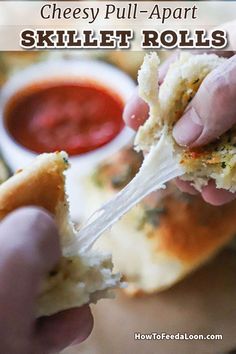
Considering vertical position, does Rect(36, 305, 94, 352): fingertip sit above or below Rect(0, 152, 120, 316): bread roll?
below

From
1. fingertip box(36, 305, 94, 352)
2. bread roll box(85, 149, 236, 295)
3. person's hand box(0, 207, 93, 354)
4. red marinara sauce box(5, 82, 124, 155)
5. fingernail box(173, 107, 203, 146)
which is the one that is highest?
red marinara sauce box(5, 82, 124, 155)

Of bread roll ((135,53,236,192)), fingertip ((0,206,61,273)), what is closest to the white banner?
bread roll ((135,53,236,192))

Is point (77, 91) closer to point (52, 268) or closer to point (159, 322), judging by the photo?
point (159, 322)

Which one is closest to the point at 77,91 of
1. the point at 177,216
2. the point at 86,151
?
the point at 86,151

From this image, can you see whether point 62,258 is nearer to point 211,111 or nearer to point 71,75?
point 211,111

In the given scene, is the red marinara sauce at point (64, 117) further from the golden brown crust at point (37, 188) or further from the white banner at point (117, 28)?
the golden brown crust at point (37, 188)

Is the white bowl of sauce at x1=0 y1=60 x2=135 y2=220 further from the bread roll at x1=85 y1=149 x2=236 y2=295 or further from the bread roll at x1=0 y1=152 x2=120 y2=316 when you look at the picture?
the bread roll at x1=0 y1=152 x2=120 y2=316
